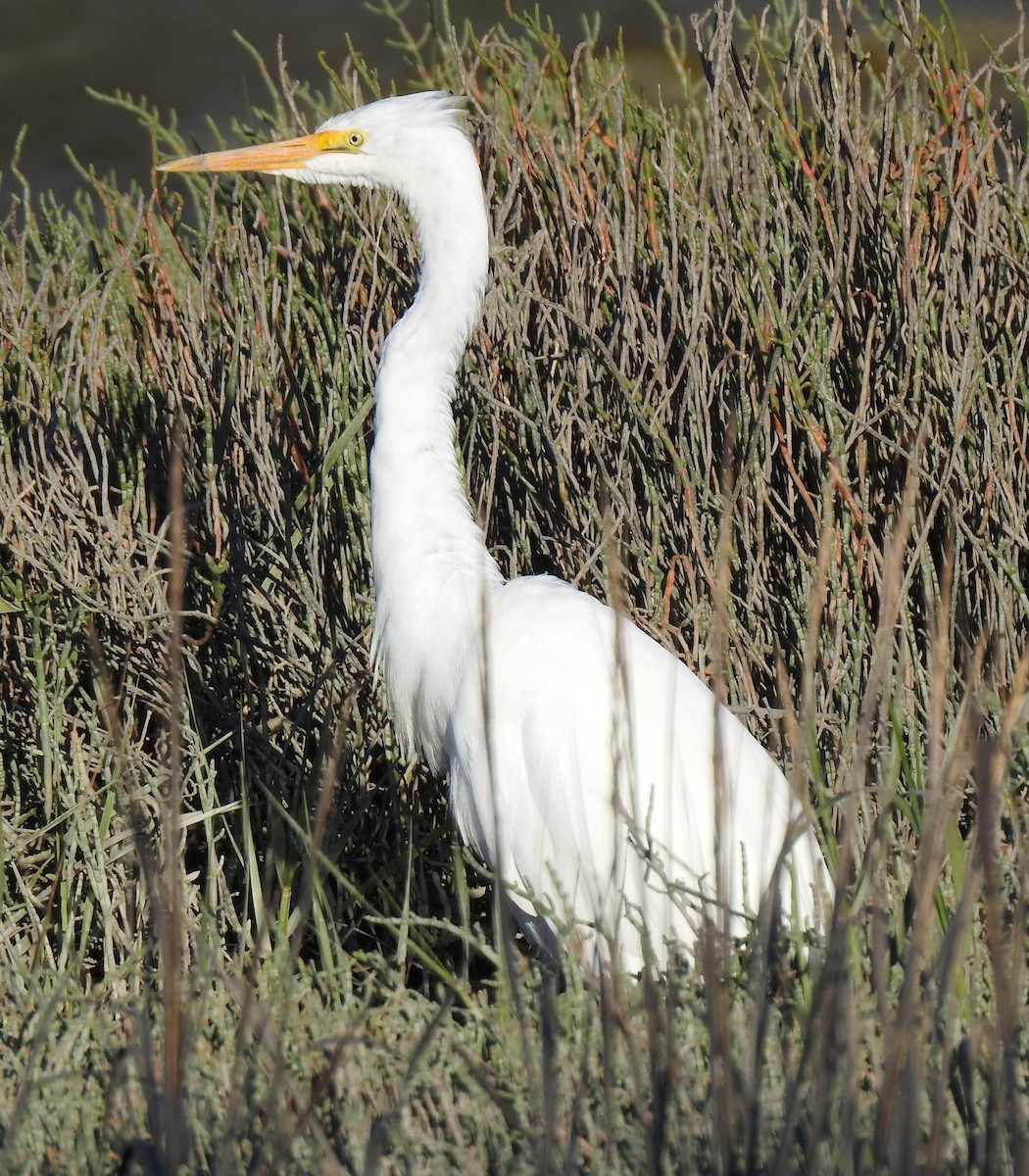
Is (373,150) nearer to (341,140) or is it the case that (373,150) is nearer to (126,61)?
(341,140)

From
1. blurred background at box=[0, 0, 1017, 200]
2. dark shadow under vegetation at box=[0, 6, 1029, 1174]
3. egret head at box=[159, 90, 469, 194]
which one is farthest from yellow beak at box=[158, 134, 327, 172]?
blurred background at box=[0, 0, 1017, 200]

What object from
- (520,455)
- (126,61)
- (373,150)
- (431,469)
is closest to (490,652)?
(431,469)

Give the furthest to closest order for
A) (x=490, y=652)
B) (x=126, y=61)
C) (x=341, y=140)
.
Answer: (x=126, y=61), (x=341, y=140), (x=490, y=652)

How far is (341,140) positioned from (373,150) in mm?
70

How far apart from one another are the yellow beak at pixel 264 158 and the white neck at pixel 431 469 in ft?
0.69

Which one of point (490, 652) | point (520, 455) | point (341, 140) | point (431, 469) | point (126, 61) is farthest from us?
point (126, 61)

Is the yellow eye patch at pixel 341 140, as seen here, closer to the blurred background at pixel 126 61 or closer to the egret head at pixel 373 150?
the egret head at pixel 373 150

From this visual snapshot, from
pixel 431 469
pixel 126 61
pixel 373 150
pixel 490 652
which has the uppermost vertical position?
pixel 126 61

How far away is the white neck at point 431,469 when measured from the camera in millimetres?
2123

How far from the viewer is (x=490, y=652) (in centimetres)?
202

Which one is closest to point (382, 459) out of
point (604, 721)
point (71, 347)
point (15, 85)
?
point (604, 721)

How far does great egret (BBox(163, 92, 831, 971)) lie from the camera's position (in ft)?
6.73

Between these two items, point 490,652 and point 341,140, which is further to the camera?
point 341,140

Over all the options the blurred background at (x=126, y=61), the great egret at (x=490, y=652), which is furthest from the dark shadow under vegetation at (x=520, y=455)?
the blurred background at (x=126, y=61)
